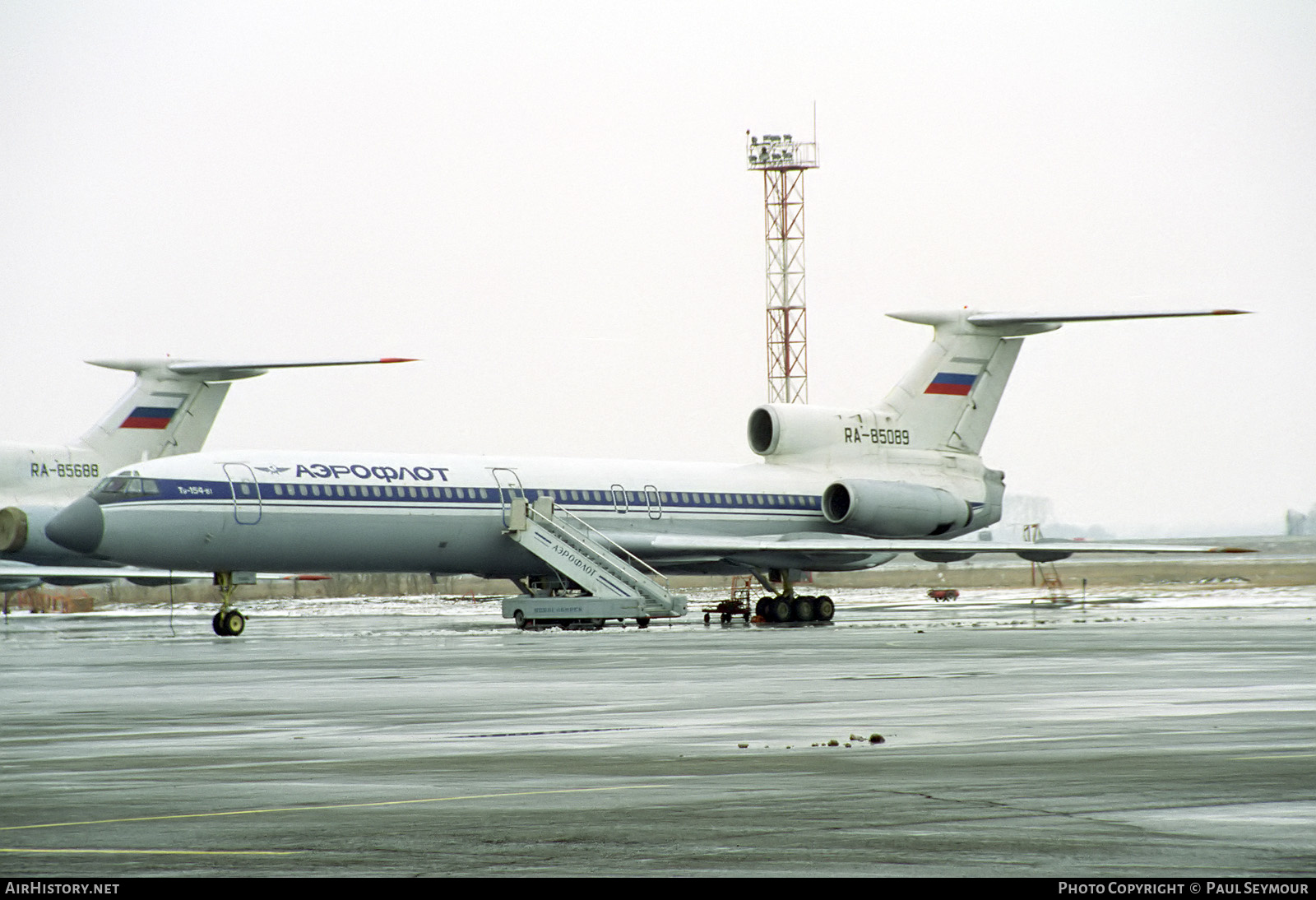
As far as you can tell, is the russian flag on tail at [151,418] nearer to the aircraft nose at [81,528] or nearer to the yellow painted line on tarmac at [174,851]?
the aircraft nose at [81,528]

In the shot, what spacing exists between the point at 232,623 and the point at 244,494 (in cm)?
247

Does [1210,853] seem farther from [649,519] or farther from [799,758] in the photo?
[649,519]

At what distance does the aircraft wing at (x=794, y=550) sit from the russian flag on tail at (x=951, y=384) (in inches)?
183

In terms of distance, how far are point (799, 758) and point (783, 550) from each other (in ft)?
93.8

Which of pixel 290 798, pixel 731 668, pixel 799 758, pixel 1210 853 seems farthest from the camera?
pixel 731 668

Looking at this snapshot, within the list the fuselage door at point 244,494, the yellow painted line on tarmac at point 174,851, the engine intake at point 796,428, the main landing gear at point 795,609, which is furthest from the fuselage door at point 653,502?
the yellow painted line on tarmac at point 174,851

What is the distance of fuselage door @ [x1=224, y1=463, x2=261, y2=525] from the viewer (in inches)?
1330

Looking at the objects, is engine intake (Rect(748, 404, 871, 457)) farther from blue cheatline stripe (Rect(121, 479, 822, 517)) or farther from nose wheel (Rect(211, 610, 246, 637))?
nose wheel (Rect(211, 610, 246, 637))

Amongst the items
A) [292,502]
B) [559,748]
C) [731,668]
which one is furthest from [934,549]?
[559,748]

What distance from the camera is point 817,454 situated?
143 feet

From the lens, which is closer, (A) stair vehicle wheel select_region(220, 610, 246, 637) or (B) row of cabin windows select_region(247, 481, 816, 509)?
(A) stair vehicle wheel select_region(220, 610, 246, 637)

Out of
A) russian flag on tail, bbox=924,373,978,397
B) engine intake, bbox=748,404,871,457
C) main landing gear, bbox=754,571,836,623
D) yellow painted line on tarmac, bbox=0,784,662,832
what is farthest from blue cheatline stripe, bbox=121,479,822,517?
yellow painted line on tarmac, bbox=0,784,662,832

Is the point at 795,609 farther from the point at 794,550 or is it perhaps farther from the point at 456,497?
the point at 456,497

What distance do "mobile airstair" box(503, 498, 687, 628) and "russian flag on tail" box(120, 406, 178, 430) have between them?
14.1 meters
